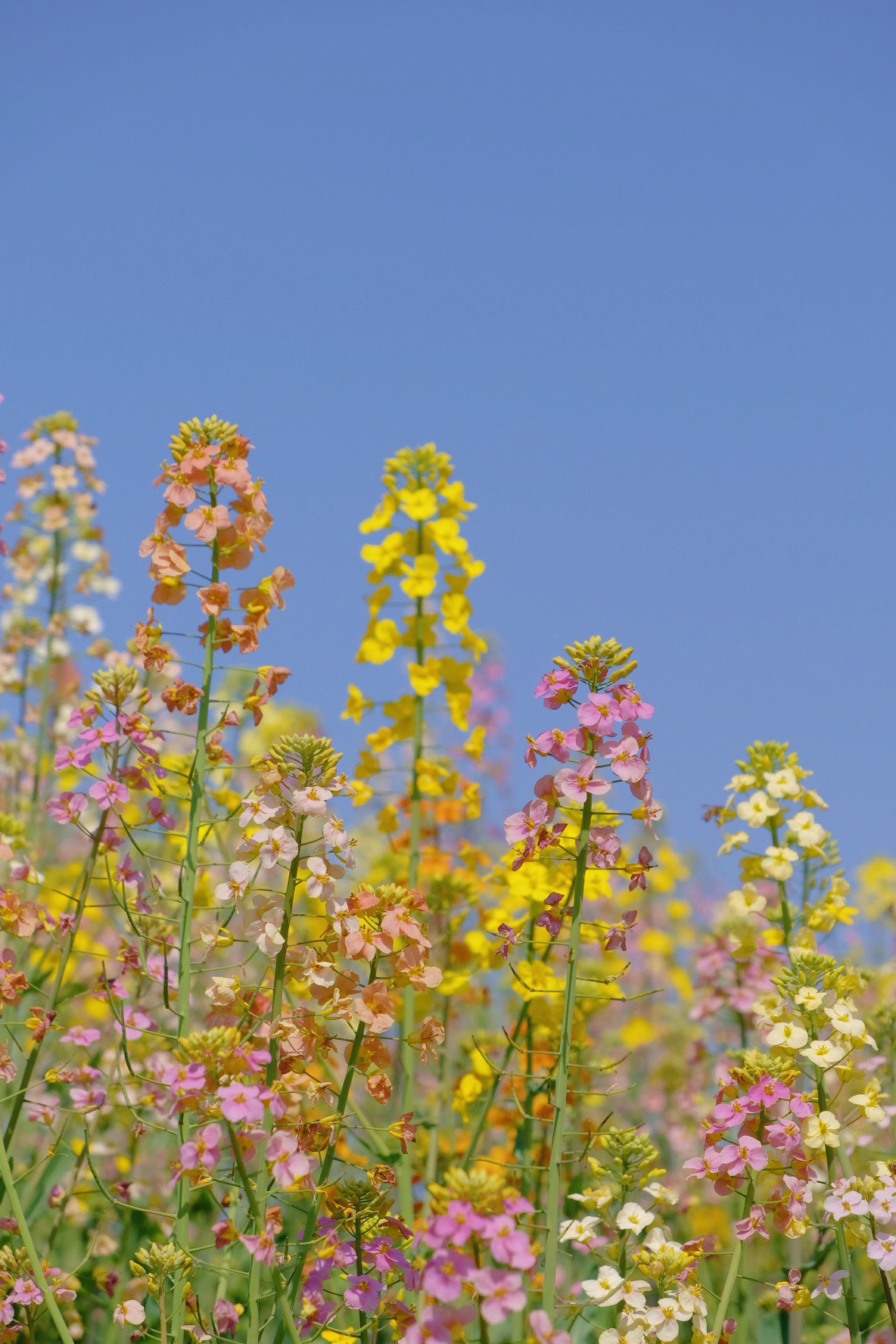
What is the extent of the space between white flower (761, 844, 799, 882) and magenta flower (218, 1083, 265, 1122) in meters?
2.23

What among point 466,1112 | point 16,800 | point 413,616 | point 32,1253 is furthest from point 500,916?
point 16,800

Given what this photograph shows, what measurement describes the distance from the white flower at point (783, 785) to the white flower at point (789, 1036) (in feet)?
3.90

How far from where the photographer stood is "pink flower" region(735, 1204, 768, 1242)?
9.48ft

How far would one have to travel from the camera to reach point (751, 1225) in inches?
114

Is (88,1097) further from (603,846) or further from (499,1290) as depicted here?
(499,1290)

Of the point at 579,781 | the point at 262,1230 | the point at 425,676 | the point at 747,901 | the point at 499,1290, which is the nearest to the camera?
the point at 499,1290

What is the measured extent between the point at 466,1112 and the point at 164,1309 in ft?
6.18

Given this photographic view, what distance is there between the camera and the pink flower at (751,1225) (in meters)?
2.89

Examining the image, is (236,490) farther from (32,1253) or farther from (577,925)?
(32,1253)

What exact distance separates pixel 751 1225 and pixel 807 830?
151cm

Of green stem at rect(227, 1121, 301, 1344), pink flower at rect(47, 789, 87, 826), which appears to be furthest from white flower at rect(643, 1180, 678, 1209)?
pink flower at rect(47, 789, 87, 826)

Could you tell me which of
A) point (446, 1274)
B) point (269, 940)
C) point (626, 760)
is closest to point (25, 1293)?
point (269, 940)

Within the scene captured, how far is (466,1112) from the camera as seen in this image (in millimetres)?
4637

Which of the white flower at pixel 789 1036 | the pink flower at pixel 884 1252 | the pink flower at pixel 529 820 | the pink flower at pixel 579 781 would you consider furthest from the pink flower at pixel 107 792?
the pink flower at pixel 884 1252
